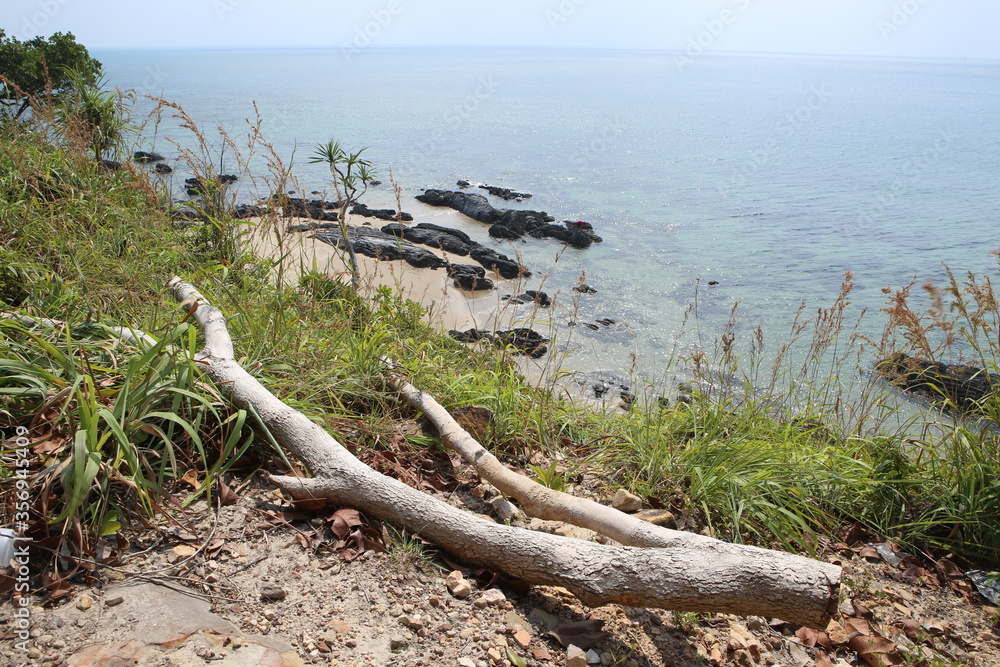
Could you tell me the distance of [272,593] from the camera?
232cm

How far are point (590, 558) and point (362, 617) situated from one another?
0.89m

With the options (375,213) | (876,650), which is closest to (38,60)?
(375,213)

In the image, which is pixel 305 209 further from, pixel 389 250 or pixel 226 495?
pixel 389 250

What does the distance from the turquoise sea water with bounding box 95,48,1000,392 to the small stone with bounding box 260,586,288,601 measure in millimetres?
6065

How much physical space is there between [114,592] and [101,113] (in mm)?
8681

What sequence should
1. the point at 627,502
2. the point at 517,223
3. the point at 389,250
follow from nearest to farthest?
the point at 627,502, the point at 389,250, the point at 517,223

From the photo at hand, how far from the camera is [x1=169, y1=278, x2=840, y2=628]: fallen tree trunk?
2363 mm

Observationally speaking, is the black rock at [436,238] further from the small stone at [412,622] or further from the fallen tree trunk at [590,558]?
the small stone at [412,622]

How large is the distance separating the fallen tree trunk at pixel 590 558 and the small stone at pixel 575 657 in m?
0.20

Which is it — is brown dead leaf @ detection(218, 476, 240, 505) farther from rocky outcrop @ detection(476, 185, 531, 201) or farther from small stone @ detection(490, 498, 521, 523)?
rocky outcrop @ detection(476, 185, 531, 201)

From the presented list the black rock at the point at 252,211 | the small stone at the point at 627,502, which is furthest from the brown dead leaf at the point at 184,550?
the black rock at the point at 252,211

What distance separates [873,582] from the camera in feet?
10.4

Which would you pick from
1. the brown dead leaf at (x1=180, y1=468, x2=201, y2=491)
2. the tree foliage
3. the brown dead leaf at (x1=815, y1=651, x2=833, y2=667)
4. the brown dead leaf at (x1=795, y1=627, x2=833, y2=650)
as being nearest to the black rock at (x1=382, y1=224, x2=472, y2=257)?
the tree foliage

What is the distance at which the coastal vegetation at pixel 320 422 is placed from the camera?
2527 millimetres
